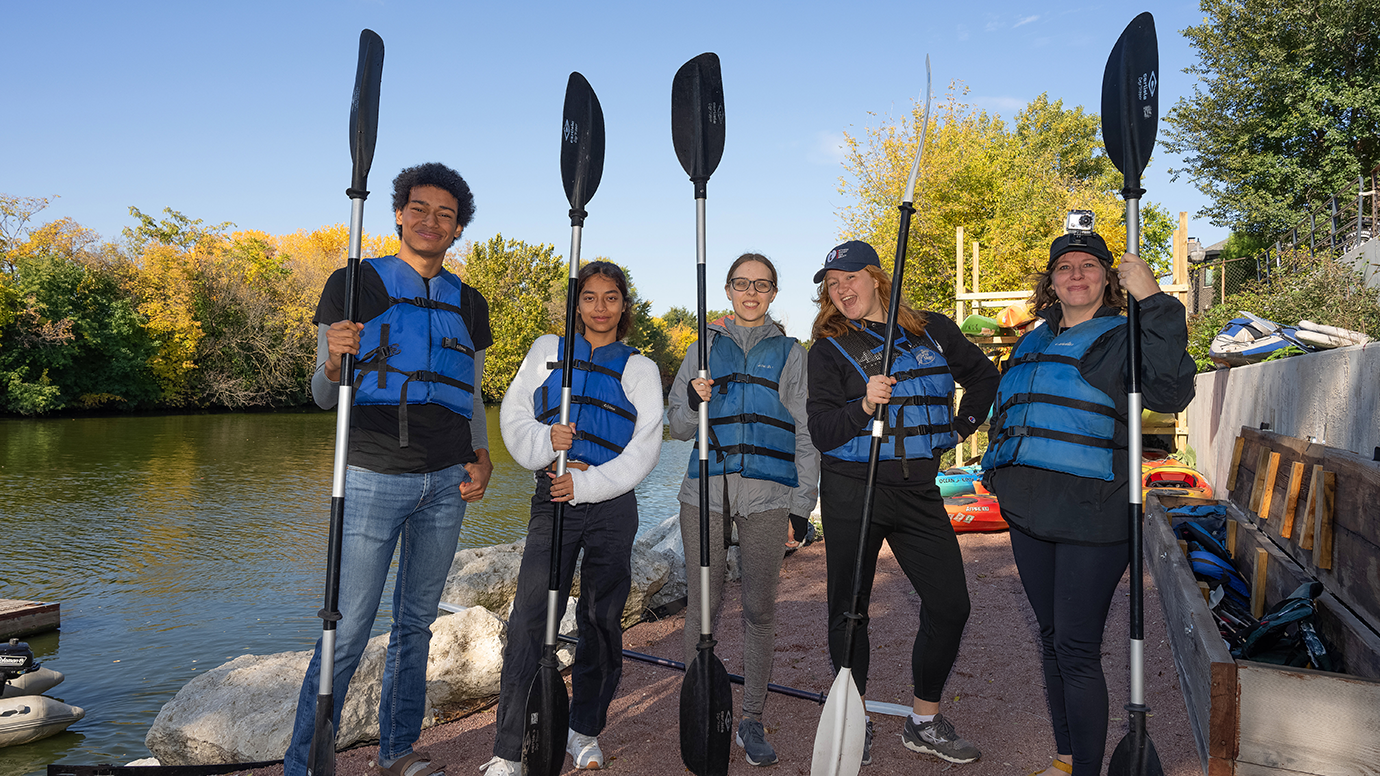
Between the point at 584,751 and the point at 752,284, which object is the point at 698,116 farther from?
the point at 584,751

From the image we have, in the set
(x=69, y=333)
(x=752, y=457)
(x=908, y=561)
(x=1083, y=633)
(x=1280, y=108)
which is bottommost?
(x=1083, y=633)

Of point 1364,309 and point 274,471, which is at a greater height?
point 1364,309

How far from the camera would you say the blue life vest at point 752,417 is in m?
3.65

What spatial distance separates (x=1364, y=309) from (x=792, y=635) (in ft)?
33.8

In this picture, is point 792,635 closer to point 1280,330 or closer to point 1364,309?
point 1280,330

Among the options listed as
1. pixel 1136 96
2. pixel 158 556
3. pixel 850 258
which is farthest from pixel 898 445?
pixel 158 556

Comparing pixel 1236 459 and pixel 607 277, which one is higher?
pixel 607 277

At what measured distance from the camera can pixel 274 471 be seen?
22719 millimetres

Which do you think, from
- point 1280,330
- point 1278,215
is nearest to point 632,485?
point 1280,330

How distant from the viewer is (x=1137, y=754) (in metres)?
2.80

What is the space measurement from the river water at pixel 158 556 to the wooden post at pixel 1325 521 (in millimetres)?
7473

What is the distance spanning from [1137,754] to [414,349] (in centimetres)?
291

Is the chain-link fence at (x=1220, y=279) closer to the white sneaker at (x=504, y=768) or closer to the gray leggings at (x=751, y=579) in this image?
the gray leggings at (x=751, y=579)

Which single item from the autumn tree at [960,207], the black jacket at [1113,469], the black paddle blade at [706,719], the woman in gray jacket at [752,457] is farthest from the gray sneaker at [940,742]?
the autumn tree at [960,207]
